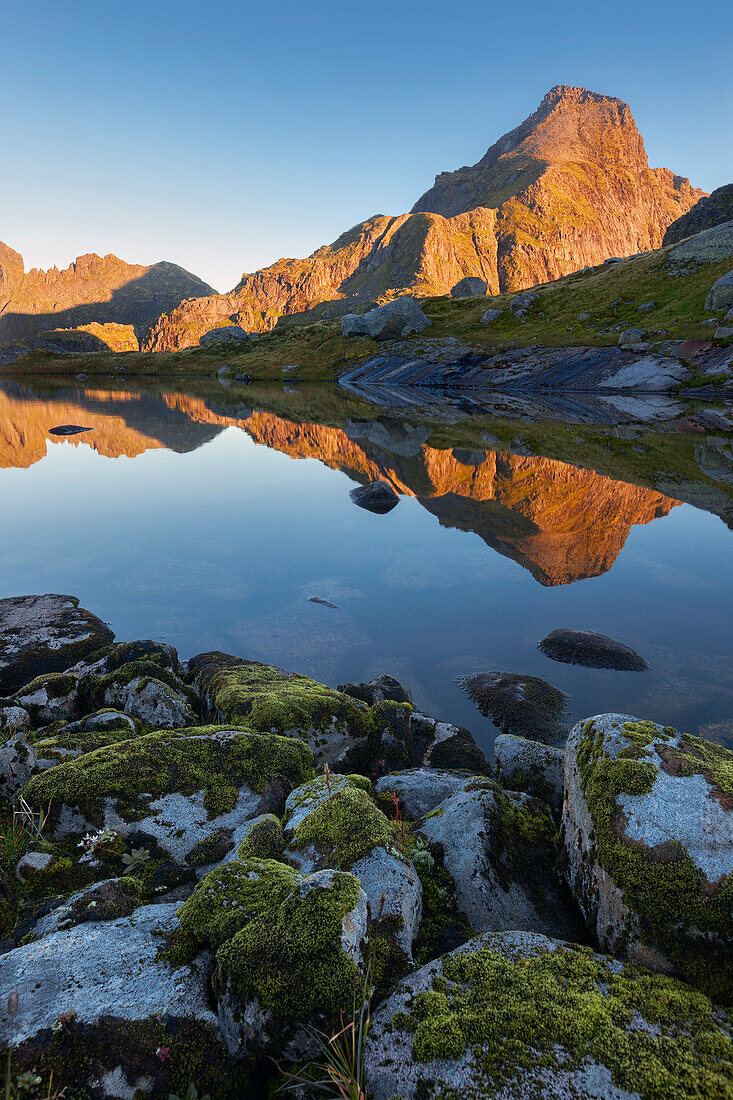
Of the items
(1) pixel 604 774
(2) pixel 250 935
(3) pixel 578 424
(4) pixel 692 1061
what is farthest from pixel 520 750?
(3) pixel 578 424

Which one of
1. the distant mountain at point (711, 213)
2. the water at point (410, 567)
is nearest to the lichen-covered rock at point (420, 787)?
the water at point (410, 567)

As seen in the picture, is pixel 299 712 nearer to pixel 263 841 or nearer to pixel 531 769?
pixel 263 841

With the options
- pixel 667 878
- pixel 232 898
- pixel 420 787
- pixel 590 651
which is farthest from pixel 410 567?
pixel 232 898

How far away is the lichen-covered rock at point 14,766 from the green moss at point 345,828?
4.30m

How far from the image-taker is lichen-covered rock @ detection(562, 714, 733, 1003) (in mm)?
4793

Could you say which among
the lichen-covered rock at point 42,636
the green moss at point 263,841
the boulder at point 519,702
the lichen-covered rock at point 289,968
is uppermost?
the lichen-covered rock at point 289,968

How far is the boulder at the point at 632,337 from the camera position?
266 ft

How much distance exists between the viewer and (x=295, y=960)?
4.12m

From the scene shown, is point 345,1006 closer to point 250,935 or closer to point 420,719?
point 250,935

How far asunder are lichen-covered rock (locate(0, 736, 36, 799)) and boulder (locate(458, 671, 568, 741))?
9.35 m

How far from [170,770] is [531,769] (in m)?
6.00

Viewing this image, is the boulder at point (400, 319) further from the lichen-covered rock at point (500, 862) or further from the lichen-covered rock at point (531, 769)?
the lichen-covered rock at point (500, 862)

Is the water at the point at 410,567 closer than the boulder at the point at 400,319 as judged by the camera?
Yes

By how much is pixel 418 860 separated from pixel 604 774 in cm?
251
